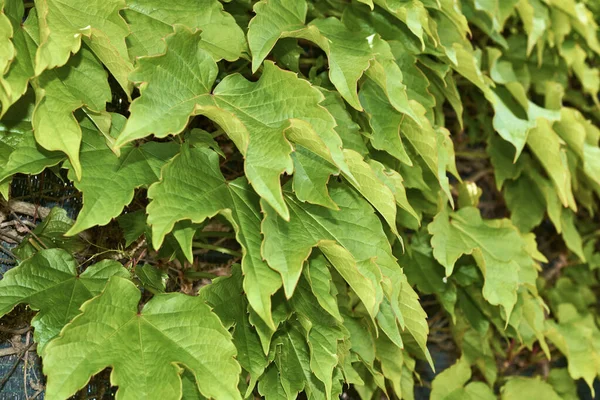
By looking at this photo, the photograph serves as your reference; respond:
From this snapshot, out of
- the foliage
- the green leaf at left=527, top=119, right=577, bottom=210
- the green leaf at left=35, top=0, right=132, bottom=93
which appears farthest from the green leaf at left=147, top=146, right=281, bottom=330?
the green leaf at left=527, top=119, right=577, bottom=210

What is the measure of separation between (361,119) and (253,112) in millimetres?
293

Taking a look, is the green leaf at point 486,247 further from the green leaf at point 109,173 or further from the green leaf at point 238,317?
the green leaf at point 109,173

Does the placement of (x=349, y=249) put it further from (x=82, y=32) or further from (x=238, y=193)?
(x=82, y=32)

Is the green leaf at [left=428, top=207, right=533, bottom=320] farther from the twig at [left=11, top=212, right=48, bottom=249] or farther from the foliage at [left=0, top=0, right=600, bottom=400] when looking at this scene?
the twig at [left=11, top=212, right=48, bottom=249]

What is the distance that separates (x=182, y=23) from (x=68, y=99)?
0.19 m

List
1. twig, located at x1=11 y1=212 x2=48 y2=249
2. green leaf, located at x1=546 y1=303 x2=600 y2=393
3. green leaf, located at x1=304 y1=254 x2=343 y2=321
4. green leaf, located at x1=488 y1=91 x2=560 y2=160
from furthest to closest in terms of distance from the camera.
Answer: green leaf, located at x1=546 y1=303 x2=600 y2=393 → green leaf, located at x1=488 y1=91 x2=560 y2=160 → twig, located at x1=11 y1=212 x2=48 y2=249 → green leaf, located at x1=304 y1=254 x2=343 y2=321

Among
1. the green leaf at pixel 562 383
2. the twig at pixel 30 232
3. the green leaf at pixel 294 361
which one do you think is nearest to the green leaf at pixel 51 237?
the twig at pixel 30 232

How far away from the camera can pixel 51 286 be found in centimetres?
83

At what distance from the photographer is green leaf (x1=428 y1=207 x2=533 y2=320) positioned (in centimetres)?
113

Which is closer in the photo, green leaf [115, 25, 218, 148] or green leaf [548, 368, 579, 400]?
green leaf [115, 25, 218, 148]

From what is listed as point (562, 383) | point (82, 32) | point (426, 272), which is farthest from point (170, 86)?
point (562, 383)

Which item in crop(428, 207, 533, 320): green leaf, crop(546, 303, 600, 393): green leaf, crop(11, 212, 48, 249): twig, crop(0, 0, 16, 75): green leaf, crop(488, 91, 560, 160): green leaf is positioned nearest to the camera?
crop(0, 0, 16, 75): green leaf

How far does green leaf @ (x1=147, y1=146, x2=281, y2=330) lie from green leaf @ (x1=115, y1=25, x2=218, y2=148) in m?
0.06

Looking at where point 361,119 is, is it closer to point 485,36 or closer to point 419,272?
point 419,272
